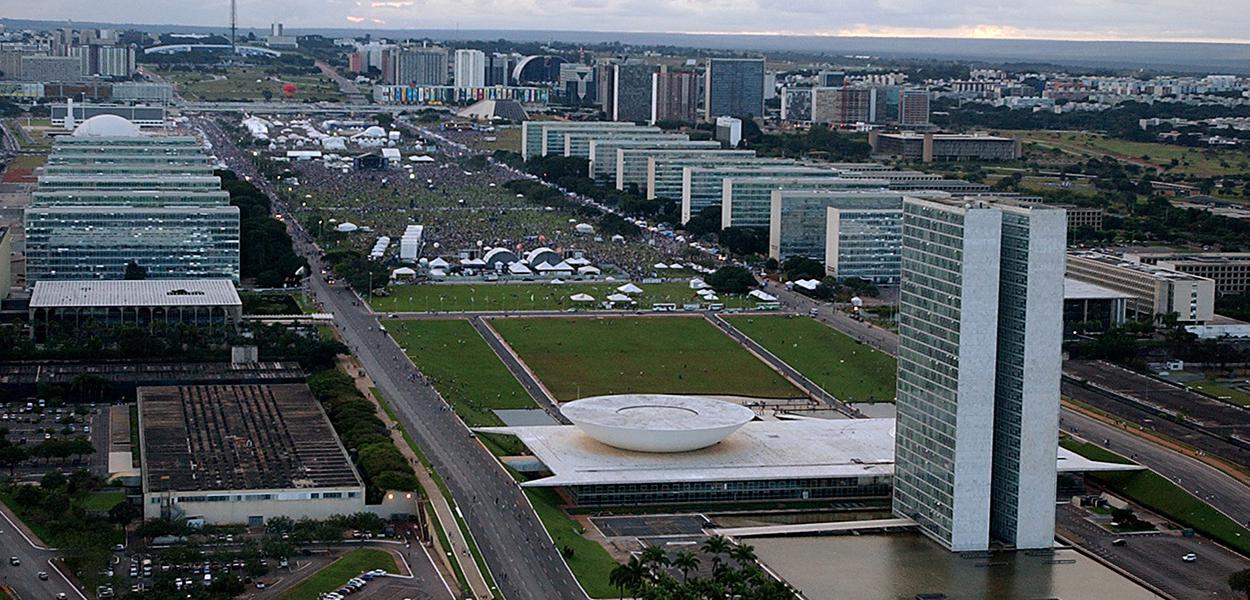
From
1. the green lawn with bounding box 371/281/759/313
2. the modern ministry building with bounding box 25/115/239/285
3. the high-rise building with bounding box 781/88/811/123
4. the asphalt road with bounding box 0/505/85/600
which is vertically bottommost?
the asphalt road with bounding box 0/505/85/600

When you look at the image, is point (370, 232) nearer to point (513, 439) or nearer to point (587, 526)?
point (513, 439)

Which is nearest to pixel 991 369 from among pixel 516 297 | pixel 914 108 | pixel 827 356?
pixel 827 356

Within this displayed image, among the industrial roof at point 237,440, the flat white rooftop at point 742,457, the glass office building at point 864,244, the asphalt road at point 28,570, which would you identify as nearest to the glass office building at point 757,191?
the glass office building at point 864,244

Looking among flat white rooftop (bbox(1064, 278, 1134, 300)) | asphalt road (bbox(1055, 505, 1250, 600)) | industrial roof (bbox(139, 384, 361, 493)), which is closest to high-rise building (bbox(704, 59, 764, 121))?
flat white rooftop (bbox(1064, 278, 1134, 300))

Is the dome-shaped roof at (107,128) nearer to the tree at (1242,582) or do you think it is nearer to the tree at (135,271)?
the tree at (135,271)

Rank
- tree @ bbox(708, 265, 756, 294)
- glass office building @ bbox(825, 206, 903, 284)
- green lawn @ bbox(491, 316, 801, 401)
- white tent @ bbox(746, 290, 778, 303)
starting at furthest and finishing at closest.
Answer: glass office building @ bbox(825, 206, 903, 284) → tree @ bbox(708, 265, 756, 294) → white tent @ bbox(746, 290, 778, 303) → green lawn @ bbox(491, 316, 801, 401)

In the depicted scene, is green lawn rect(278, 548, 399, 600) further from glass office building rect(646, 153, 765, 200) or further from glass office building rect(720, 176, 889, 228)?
glass office building rect(646, 153, 765, 200)

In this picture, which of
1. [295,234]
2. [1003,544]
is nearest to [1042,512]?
[1003,544]

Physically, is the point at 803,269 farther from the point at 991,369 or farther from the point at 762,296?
the point at 991,369
